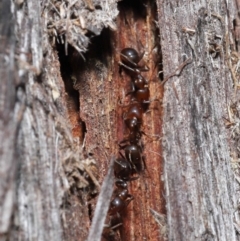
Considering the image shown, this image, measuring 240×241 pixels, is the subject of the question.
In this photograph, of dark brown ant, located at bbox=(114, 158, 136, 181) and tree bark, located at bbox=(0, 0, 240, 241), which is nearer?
tree bark, located at bbox=(0, 0, 240, 241)

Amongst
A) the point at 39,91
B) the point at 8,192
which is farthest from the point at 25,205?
the point at 39,91

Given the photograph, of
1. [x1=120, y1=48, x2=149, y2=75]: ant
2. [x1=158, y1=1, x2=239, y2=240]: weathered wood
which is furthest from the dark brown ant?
[x1=120, y1=48, x2=149, y2=75]: ant

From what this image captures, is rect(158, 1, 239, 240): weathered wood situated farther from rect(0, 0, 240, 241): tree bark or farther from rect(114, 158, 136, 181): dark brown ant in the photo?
rect(114, 158, 136, 181): dark brown ant

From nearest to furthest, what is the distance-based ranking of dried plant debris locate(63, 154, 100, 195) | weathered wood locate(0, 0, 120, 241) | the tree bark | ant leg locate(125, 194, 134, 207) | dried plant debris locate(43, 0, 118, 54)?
weathered wood locate(0, 0, 120, 241) < the tree bark < dried plant debris locate(63, 154, 100, 195) < dried plant debris locate(43, 0, 118, 54) < ant leg locate(125, 194, 134, 207)

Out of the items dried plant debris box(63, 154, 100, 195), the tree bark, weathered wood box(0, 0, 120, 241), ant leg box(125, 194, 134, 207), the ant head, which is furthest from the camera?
the ant head

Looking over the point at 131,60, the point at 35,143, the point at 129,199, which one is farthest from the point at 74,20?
the point at 129,199

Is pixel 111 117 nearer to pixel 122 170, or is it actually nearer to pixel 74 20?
pixel 122 170

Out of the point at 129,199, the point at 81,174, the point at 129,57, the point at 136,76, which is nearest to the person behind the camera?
the point at 81,174

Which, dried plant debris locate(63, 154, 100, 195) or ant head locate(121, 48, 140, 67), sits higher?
ant head locate(121, 48, 140, 67)

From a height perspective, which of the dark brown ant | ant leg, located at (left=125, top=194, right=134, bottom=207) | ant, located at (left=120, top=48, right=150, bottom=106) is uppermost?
ant, located at (left=120, top=48, right=150, bottom=106)
